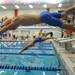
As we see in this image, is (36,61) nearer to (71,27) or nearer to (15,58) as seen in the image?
(15,58)

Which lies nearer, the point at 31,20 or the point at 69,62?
the point at 31,20

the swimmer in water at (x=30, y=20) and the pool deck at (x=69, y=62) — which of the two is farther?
the swimmer in water at (x=30, y=20)

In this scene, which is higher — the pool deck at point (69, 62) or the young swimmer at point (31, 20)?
the young swimmer at point (31, 20)

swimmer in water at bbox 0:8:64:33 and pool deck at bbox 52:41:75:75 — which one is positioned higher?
swimmer in water at bbox 0:8:64:33

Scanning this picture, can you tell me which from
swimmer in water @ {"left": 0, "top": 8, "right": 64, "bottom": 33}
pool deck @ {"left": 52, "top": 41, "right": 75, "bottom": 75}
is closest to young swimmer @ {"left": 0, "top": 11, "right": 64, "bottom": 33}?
swimmer in water @ {"left": 0, "top": 8, "right": 64, "bottom": 33}

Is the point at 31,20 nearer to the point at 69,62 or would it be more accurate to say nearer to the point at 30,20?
the point at 30,20

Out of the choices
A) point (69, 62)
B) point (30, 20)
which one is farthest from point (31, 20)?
point (69, 62)

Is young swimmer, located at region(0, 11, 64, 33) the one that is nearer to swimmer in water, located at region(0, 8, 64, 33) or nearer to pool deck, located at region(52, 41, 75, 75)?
swimmer in water, located at region(0, 8, 64, 33)

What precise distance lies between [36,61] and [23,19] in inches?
165

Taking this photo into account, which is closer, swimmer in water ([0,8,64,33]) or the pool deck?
the pool deck

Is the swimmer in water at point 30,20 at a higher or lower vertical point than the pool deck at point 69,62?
higher

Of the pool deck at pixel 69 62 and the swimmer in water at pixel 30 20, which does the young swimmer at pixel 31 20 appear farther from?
the pool deck at pixel 69 62

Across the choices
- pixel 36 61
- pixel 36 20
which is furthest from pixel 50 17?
pixel 36 61

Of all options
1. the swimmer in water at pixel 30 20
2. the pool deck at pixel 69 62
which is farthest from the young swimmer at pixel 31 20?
the pool deck at pixel 69 62
